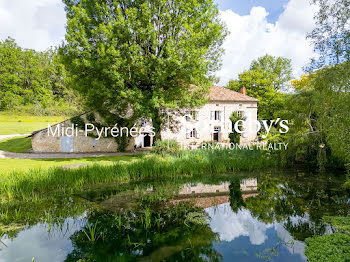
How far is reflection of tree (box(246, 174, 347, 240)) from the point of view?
581 centimetres

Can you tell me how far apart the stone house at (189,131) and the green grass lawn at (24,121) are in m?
12.6

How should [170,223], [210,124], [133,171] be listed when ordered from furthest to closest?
[210,124]
[133,171]
[170,223]

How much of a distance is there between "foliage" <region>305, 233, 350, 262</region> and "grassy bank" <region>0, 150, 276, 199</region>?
6.90 meters

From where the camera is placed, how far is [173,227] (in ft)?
18.4

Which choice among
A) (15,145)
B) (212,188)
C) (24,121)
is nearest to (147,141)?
(15,145)

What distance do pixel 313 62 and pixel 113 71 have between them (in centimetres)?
945

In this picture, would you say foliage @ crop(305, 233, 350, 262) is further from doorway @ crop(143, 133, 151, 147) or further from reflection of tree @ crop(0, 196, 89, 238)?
doorway @ crop(143, 133, 151, 147)

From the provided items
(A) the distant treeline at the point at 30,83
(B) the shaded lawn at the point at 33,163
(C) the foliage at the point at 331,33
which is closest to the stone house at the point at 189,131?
(B) the shaded lawn at the point at 33,163

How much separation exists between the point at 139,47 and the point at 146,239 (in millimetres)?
10997

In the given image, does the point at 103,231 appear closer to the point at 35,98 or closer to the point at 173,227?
the point at 173,227

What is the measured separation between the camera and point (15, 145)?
18500 millimetres

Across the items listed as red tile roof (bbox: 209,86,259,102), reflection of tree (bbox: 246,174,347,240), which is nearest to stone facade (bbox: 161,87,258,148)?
red tile roof (bbox: 209,86,259,102)

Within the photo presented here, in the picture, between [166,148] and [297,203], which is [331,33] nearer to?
[297,203]

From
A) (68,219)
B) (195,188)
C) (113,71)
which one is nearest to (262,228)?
(195,188)
